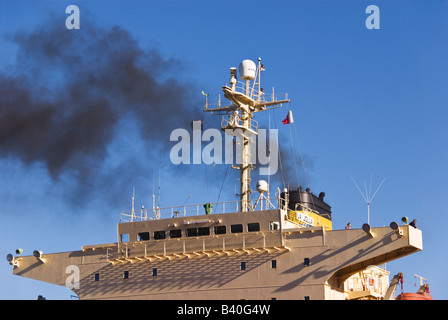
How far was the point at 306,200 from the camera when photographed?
54219mm

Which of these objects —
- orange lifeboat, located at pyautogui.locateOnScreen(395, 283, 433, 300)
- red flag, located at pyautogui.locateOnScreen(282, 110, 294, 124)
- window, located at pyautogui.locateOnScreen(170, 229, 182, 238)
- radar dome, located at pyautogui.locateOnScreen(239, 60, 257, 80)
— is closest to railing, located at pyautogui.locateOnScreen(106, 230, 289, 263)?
window, located at pyautogui.locateOnScreen(170, 229, 182, 238)

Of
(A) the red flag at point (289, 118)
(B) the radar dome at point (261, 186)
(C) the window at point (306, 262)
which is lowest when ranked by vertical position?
(C) the window at point (306, 262)

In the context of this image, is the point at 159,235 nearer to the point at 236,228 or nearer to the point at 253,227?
the point at 236,228

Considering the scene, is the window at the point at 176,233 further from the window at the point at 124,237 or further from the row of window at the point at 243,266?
the window at the point at 124,237

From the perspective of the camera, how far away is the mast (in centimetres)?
5291

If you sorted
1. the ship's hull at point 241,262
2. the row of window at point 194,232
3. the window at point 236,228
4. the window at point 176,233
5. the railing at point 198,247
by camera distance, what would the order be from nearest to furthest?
1. the ship's hull at point 241,262
2. the railing at point 198,247
3. the row of window at point 194,232
4. the window at point 236,228
5. the window at point 176,233

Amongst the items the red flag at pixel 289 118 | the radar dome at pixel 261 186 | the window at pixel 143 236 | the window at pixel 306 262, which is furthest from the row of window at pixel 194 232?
the red flag at pixel 289 118

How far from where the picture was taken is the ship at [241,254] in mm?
47188

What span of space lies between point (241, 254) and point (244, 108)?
9.13 meters

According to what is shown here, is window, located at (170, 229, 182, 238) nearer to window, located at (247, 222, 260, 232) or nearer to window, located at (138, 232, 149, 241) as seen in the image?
window, located at (138, 232, 149, 241)
